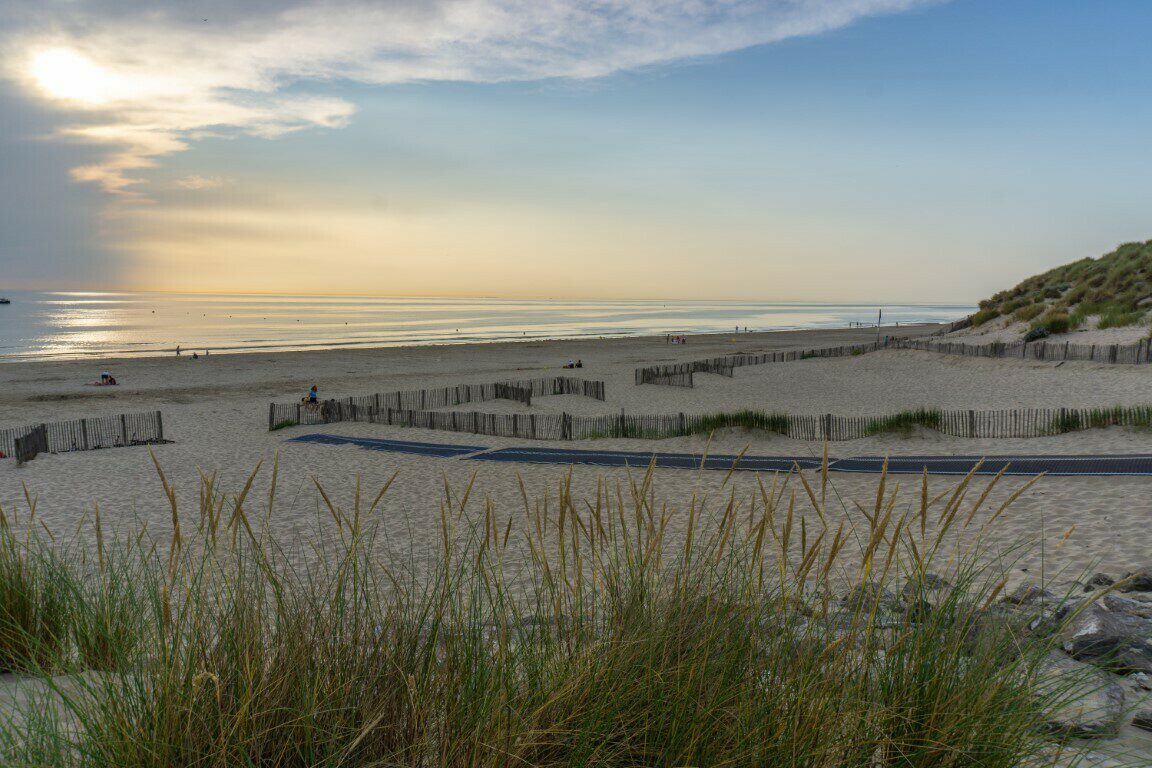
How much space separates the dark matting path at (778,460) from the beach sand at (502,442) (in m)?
0.55

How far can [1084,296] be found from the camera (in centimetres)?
4738

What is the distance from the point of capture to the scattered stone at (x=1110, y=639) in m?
4.76

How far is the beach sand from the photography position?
1061cm

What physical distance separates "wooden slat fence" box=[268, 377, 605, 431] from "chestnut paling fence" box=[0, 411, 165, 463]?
3.61 metres

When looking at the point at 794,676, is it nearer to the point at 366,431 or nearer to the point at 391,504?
the point at 391,504

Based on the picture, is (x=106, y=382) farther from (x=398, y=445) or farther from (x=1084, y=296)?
(x=1084, y=296)

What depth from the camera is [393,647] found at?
303cm

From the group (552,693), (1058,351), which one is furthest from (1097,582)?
(1058,351)

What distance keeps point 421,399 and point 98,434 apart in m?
11.1

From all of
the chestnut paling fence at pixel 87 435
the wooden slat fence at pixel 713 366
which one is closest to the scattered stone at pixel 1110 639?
the chestnut paling fence at pixel 87 435

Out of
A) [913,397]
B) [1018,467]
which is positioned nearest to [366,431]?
A: [1018,467]

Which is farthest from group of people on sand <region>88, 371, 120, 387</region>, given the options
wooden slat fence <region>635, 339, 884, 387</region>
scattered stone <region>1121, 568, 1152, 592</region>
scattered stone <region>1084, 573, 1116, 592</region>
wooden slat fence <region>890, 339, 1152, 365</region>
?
wooden slat fence <region>890, 339, 1152, 365</region>

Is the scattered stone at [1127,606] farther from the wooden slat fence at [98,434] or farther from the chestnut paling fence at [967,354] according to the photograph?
the chestnut paling fence at [967,354]

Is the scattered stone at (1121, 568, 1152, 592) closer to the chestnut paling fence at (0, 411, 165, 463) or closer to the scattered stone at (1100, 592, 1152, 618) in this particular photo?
the scattered stone at (1100, 592, 1152, 618)
